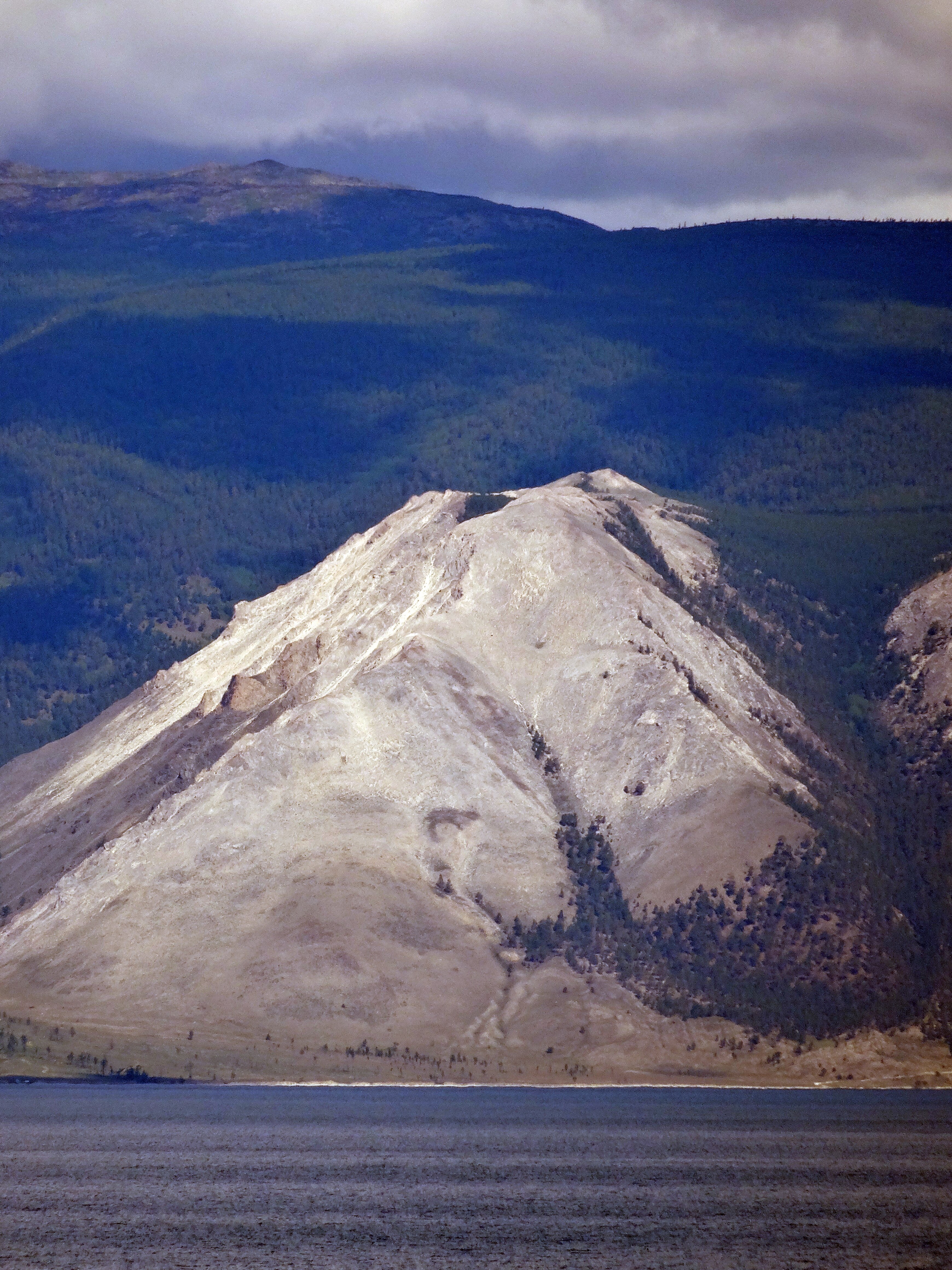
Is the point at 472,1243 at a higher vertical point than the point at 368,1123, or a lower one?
higher

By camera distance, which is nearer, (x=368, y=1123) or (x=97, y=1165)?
(x=97, y=1165)

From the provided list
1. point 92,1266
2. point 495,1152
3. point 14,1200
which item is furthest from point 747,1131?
point 92,1266

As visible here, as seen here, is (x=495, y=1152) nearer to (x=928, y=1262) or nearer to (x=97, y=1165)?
(x=97, y=1165)

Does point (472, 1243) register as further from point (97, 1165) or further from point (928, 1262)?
point (97, 1165)

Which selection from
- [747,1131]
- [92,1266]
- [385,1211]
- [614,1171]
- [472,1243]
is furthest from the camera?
[747,1131]

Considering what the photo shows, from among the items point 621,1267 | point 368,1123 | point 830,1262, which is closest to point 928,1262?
point 830,1262

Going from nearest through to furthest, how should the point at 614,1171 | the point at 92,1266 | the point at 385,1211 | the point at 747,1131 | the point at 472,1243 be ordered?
the point at 92,1266 → the point at 472,1243 → the point at 385,1211 → the point at 614,1171 → the point at 747,1131
